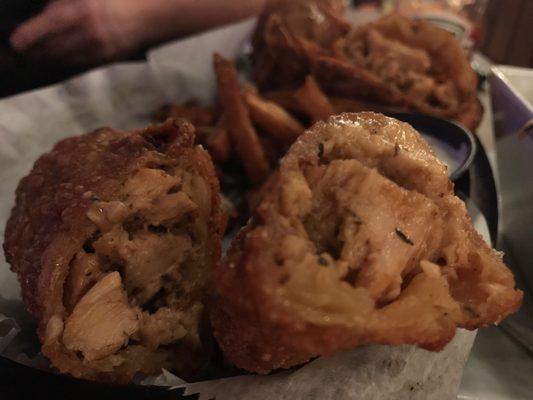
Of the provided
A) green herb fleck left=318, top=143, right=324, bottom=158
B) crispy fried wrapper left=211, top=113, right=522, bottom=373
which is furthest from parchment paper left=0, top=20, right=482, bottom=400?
green herb fleck left=318, top=143, right=324, bottom=158

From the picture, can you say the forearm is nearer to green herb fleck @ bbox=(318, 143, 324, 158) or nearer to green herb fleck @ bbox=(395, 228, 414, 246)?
green herb fleck @ bbox=(318, 143, 324, 158)

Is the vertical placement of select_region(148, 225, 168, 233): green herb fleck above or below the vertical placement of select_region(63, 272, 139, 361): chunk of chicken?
above

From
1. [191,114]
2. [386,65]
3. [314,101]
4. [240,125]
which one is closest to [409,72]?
[386,65]

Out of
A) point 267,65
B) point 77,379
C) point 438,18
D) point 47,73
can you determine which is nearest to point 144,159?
point 77,379

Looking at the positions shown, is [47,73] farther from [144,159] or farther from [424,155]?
[424,155]

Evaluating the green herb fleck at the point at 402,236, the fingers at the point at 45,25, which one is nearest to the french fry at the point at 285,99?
the green herb fleck at the point at 402,236
